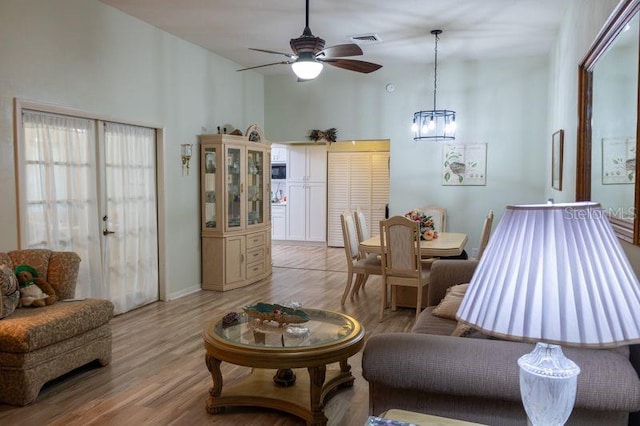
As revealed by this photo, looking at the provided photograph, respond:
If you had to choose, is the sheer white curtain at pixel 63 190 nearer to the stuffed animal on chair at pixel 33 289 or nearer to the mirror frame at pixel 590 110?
the stuffed animal on chair at pixel 33 289

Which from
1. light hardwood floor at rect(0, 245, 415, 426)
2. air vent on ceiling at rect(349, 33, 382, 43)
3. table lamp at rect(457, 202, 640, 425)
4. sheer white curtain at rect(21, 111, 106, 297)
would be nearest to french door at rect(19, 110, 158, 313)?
sheer white curtain at rect(21, 111, 106, 297)

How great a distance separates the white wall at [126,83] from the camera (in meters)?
3.74

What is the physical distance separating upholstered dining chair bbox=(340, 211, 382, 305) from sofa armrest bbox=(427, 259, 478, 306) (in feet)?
4.96

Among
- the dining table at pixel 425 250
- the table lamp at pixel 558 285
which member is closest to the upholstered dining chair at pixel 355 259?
the dining table at pixel 425 250

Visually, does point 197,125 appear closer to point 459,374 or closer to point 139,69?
point 139,69

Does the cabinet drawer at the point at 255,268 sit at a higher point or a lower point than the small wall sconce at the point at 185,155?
lower

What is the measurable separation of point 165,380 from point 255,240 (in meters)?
3.40

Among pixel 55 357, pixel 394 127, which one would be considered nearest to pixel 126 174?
pixel 55 357

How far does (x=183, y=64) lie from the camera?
5.79m

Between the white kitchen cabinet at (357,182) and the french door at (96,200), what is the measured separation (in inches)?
194

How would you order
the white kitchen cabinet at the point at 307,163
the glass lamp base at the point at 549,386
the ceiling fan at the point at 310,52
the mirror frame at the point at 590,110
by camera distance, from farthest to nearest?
the white kitchen cabinet at the point at 307,163 < the ceiling fan at the point at 310,52 < the mirror frame at the point at 590,110 < the glass lamp base at the point at 549,386

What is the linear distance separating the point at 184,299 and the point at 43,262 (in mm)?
2276

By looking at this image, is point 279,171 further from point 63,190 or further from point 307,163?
point 63,190

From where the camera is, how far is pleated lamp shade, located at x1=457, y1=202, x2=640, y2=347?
39.9 inches
